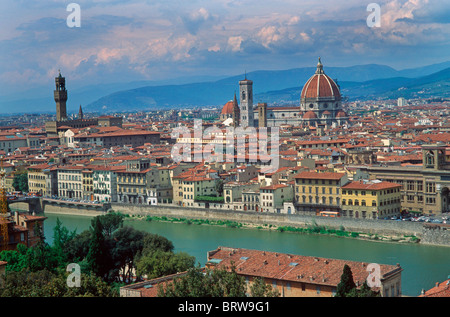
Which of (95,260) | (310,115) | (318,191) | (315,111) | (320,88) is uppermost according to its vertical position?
(320,88)

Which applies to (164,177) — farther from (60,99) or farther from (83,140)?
(60,99)

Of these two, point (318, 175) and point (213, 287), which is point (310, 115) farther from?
point (213, 287)

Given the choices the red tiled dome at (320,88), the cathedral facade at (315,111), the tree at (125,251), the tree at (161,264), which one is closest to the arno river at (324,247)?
the tree at (125,251)

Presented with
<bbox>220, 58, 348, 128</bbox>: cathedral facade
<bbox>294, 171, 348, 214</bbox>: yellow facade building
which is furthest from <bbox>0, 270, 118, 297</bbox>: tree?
<bbox>220, 58, 348, 128</bbox>: cathedral facade

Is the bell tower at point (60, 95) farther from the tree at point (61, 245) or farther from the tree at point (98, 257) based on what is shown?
the tree at point (98, 257)

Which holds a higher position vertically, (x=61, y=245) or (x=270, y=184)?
(x=270, y=184)

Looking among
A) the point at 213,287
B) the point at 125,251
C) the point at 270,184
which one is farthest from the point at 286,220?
the point at 213,287

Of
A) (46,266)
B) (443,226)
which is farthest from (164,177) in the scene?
(46,266)

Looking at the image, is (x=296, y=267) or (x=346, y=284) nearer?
(x=346, y=284)

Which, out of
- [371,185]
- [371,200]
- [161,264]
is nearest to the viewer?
[161,264]
